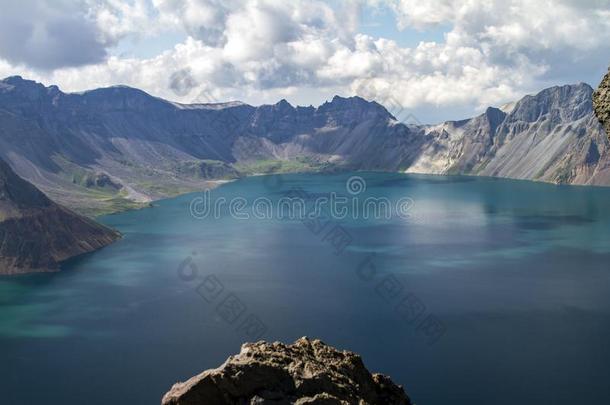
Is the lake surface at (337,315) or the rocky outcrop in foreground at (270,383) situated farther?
the lake surface at (337,315)

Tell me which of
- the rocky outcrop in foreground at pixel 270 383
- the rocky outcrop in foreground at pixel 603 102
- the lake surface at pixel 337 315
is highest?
the rocky outcrop in foreground at pixel 603 102

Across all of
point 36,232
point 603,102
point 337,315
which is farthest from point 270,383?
point 36,232

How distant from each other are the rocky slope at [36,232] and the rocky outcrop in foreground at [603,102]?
149763 mm

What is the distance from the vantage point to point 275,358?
29.4 metres

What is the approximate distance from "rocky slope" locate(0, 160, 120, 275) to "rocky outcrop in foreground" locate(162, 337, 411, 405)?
461 feet

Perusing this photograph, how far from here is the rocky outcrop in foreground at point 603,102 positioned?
28.5 m

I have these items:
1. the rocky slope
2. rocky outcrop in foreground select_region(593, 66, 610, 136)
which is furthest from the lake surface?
rocky outcrop in foreground select_region(593, 66, 610, 136)

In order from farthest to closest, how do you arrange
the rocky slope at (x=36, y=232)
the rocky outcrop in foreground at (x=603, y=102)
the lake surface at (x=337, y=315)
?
the rocky slope at (x=36, y=232)
the lake surface at (x=337, y=315)
the rocky outcrop in foreground at (x=603, y=102)

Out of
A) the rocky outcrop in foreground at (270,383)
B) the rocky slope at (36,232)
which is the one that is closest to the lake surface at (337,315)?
the rocky slope at (36,232)

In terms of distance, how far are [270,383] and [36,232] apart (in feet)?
521

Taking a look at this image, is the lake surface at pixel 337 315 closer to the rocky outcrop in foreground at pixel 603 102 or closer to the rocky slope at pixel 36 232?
the rocky slope at pixel 36 232

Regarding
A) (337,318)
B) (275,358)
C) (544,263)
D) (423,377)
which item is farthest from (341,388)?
(544,263)

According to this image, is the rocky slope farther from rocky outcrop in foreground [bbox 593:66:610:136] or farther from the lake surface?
rocky outcrop in foreground [bbox 593:66:610:136]

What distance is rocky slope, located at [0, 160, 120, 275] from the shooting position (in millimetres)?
157750
